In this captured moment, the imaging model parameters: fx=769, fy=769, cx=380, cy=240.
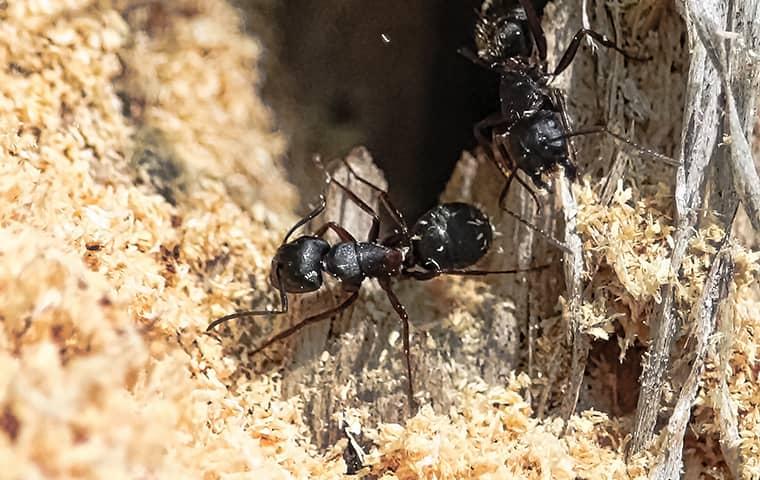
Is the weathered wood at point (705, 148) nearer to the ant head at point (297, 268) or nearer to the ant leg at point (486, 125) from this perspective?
the ant leg at point (486, 125)

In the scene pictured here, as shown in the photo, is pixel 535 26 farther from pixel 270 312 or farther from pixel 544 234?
pixel 270 312

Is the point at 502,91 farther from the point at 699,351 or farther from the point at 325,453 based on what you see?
the point at 325,453

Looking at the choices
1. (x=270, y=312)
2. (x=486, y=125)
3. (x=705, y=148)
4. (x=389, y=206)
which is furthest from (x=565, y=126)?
(x=270, y=312)

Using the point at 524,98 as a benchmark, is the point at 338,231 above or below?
below

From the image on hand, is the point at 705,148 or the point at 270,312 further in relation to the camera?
the point at 270,312

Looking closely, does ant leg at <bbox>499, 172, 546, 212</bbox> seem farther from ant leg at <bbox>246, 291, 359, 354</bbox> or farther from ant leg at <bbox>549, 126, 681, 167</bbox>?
ant leg at <bbox>246, 291, 359, 354</bbox>

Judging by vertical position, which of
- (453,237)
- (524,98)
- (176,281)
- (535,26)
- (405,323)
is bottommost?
(405,323)

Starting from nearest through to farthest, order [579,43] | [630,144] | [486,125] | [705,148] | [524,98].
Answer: [705,148] → [630,144] → [579,43] → [524,98] → [486,125]
